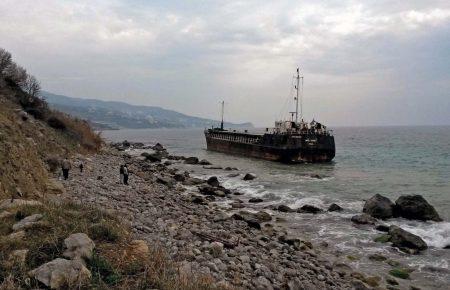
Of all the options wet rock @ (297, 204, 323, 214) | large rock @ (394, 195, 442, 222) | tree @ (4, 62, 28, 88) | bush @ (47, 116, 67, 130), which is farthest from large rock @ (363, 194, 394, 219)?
tree @ (4, 62, 28, 88)

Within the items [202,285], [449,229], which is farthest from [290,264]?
[449,229]

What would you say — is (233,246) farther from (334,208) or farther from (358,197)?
(358,197)

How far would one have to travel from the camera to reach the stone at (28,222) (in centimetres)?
681

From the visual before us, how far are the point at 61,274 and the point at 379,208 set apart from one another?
19.7 meters

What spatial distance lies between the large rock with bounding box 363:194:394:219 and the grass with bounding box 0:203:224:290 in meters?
17.4

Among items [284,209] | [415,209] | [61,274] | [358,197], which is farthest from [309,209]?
[61,274]

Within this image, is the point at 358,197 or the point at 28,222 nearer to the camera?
the point at 28,222

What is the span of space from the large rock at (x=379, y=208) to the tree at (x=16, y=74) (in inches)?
1394

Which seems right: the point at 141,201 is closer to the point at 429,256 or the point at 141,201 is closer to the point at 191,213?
the point at 191,213

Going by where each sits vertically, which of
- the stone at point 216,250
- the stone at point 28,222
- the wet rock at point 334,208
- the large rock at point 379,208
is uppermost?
the stone at point 28,222

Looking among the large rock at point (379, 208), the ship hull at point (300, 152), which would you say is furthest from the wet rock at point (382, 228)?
the ship hull at point (300, 152)

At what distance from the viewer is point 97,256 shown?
20.3ft

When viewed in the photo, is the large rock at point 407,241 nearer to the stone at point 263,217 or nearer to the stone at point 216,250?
the stone at point 263,217

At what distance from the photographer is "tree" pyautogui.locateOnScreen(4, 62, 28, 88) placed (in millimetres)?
40219
